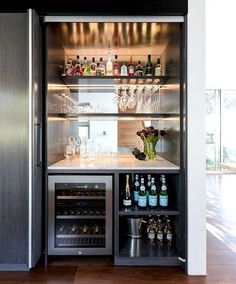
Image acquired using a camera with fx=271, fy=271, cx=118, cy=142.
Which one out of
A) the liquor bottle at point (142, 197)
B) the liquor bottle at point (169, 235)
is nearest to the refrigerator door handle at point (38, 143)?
the liquor bottle at point (142, 197)

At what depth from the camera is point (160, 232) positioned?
9.06 ft

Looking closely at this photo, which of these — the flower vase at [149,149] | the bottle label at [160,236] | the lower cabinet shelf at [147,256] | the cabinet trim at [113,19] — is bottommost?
the lower cabinet shelf at [147,256]

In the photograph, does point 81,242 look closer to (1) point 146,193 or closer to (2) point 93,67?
(1) point 146,193

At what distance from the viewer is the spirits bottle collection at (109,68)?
325 centimetres

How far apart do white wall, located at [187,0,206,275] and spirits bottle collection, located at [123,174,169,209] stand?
0.32 m

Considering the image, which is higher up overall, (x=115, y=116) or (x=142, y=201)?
(x=115, y=116)

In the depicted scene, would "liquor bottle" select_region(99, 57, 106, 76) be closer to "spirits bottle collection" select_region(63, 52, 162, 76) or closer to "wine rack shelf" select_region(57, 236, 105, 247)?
"spirits bottle collection" select_region(63, 52, 162, 76)

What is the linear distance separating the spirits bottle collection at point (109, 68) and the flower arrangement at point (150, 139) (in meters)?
0.69

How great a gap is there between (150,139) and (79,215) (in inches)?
49.2

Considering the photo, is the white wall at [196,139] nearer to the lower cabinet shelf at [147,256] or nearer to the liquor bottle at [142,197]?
the lower cabinet shelf at [147,256]

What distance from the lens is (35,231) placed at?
7.62 feet

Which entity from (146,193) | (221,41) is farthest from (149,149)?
(221,41)

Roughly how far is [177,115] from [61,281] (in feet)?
5.78

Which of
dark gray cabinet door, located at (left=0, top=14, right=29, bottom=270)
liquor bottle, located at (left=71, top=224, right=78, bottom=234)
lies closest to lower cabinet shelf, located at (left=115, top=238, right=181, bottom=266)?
liquor bottle, located at (left=71, top=224, right=78, bottom=234)
